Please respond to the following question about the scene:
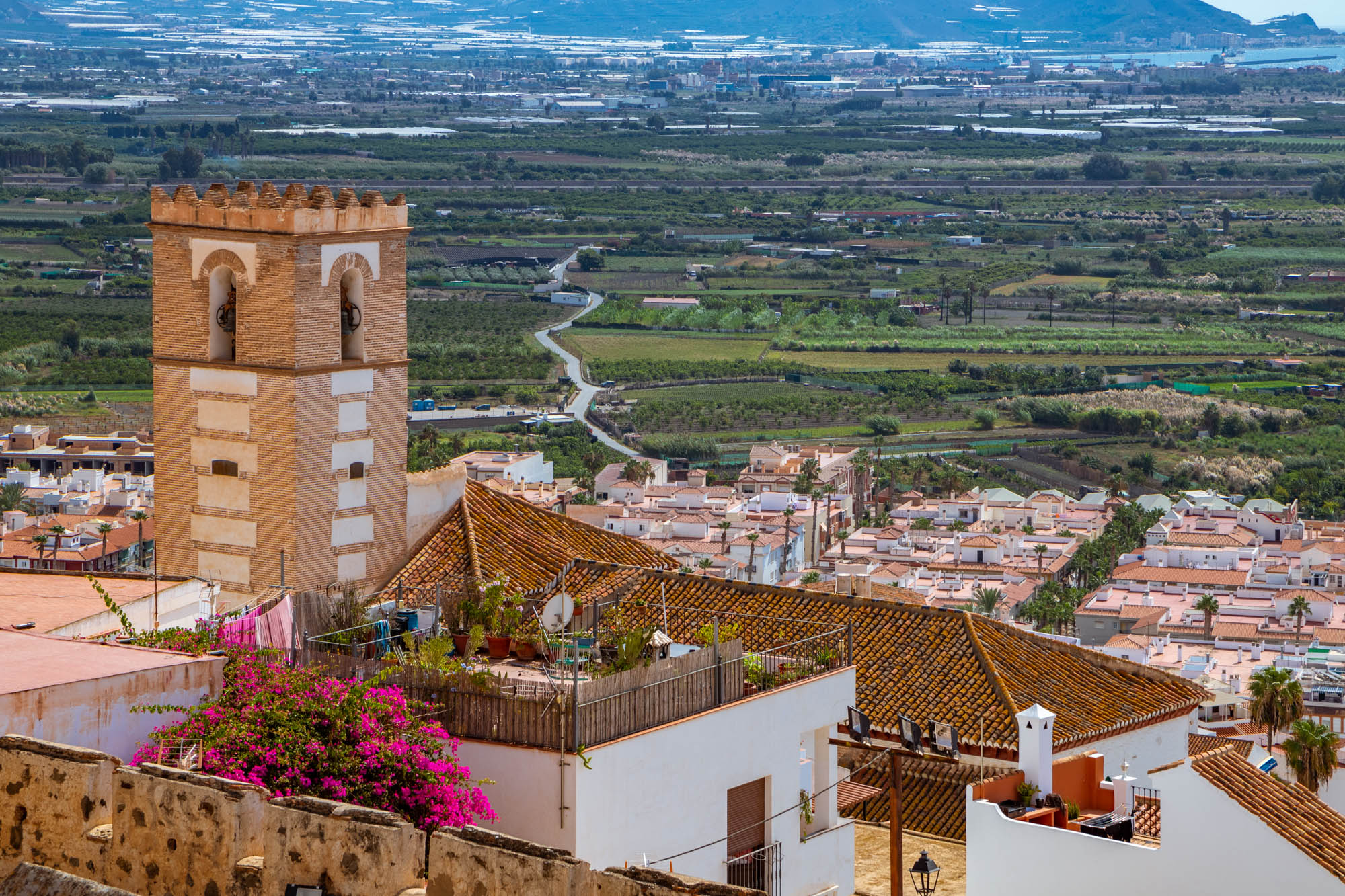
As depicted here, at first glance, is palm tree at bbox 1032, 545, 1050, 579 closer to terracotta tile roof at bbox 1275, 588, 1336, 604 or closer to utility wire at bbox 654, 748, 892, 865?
terracotta tile roof at bbox 1275, 588, 1336, 604

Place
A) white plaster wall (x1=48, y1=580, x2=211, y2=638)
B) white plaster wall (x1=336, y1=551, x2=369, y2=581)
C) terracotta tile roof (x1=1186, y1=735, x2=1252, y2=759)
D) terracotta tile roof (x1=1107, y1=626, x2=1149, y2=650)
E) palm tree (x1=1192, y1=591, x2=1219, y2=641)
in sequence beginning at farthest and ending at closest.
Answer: palm tree (x1=1192, y1=591, x2=1219, y2=641)
terracotta tile roof (x1=1107, y1=626, x2=1149, y2=650)
terracotta tile roof (x1=1186, y1=735, x2=1252, y2=759)
white plaster wall (x1=336, y1=551, x2=369, y2=581)
white plaster wall (x1=48, y1=580, x2=211, y2=638)

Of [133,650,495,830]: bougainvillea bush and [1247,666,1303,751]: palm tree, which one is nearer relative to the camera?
[133,650,495,830]: bougainvillea bush

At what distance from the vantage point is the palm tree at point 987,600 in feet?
173

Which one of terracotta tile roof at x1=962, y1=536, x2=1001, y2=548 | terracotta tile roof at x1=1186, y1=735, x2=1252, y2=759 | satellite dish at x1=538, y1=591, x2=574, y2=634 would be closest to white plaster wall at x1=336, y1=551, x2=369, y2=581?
satellite dish at x1=538, y1=591, x2=574, y2=634

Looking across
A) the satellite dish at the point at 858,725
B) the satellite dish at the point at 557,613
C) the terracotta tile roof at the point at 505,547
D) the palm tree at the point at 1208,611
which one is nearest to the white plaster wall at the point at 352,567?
the terracotta tile roof at the point at 505,547

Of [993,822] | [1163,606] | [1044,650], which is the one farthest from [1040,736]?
[1163,606]

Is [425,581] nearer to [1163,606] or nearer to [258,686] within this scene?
[258,686]

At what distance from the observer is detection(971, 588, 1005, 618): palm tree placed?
52.8 m

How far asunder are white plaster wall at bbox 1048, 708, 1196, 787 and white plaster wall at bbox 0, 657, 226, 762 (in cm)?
707

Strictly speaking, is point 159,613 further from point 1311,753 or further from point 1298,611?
point 1298,611

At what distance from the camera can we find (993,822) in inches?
462

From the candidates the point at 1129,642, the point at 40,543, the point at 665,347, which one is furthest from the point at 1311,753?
the point at 665,347

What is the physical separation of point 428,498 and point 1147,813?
18.0ft

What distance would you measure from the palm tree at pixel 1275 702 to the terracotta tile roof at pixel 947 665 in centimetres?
1201
